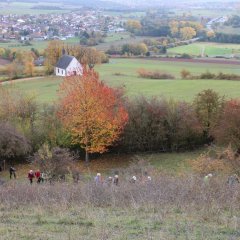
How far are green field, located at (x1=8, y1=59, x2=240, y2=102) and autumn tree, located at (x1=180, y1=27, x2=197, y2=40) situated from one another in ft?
119

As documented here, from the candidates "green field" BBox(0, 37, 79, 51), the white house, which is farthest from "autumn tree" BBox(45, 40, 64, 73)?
"green field" BBox(0, 37, 79, 51)

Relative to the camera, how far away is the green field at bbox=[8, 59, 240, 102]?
191 ft

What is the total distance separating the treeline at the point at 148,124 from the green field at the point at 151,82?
13596mm

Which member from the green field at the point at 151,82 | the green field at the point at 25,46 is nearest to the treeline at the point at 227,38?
the green field at the point at 151,82

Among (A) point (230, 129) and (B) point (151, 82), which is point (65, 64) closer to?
(B) point (151, 82)

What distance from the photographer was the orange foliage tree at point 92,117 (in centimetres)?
3638

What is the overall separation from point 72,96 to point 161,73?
136 ft

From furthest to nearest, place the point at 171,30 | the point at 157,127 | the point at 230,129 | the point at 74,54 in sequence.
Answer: the point at 171,30 → the point at 74,54 → the point at 157,127 → the point at 230,129

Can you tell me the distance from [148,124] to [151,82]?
100 ft

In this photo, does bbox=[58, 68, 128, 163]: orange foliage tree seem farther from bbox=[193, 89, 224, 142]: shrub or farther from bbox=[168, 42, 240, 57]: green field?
bbox=[168, 42, 240, 57]: green field

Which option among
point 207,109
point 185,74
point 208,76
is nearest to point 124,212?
point 207,109

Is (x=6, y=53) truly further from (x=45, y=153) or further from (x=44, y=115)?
(x=45, y=153)

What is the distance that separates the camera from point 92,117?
36375 millimetres

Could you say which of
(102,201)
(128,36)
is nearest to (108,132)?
(102,201)
